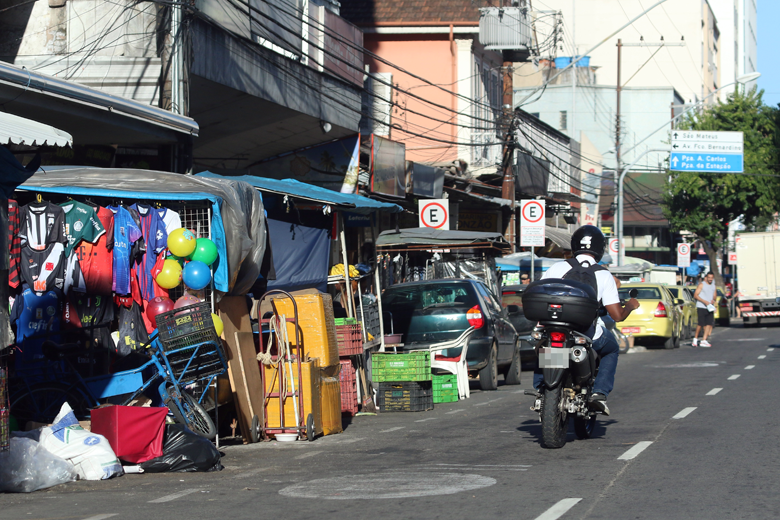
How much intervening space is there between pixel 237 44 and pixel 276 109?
7.30ft

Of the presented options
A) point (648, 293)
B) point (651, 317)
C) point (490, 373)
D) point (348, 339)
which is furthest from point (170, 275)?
point (648, 293)

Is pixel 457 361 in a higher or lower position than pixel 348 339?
lower

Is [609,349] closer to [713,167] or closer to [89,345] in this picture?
[89,345]

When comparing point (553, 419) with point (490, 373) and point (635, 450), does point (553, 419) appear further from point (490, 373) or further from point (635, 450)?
point (490, 373)

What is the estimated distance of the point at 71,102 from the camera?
38.7 feet

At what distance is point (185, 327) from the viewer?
30.4 feet

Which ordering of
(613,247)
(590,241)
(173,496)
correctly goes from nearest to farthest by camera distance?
(173,496)
(590,241)
(613,247)

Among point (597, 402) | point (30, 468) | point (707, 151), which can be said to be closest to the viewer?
point (30, 468)

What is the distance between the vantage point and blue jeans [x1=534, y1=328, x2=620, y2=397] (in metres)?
9.26

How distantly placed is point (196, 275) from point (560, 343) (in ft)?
12.2

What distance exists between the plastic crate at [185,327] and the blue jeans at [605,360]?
11.8 feet

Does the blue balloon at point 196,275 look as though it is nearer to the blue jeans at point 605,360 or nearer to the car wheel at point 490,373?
the blue jeans at point 605,360

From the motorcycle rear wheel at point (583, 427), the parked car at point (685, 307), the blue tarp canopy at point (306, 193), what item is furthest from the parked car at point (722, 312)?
the motorcycle rear wheel at point (583, 427)

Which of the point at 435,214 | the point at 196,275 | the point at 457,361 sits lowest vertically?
the point at 457,361
